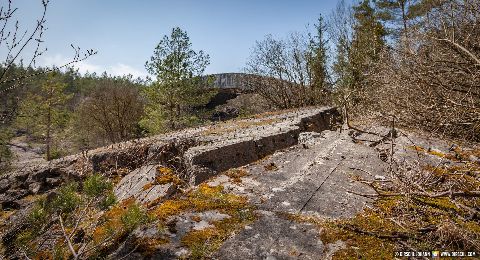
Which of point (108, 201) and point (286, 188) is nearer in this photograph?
point (108, 201)

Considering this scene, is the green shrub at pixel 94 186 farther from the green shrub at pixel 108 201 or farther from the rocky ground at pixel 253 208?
the rocky ground at pixel 253 208

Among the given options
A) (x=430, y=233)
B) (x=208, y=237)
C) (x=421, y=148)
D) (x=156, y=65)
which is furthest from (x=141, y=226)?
(x=156, y=65)

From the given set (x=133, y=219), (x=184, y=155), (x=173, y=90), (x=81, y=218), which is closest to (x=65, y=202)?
(x=81, y=218)

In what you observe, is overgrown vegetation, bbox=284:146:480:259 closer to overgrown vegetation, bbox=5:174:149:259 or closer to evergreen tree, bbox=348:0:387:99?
overgrown vegetation, bbox=5:174:149:259

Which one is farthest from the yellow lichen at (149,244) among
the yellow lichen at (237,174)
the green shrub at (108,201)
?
the yellow lichen at (237,174)

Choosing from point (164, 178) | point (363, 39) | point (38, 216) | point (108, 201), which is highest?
point (363, 39)

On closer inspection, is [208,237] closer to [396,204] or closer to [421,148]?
[396,204]

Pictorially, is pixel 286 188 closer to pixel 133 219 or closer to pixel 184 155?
pixel 133 219

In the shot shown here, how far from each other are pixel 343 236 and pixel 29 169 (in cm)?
1084

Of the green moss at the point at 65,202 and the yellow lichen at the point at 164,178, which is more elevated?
the green moss at the point at 65,202

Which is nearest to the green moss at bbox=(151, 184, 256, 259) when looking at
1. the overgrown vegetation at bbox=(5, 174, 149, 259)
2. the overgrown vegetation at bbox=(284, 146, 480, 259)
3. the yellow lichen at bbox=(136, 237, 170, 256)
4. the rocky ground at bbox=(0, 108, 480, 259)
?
the rocky ground at bbox=(0, 108, 480, 259)

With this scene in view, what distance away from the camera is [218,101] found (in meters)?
25.6

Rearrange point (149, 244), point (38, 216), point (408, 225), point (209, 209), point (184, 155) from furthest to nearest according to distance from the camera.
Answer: point (184, 155), point (209, 209), point (38, 216), point (408, 225), point (149, 244)

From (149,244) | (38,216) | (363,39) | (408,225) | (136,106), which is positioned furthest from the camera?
(136,106)
